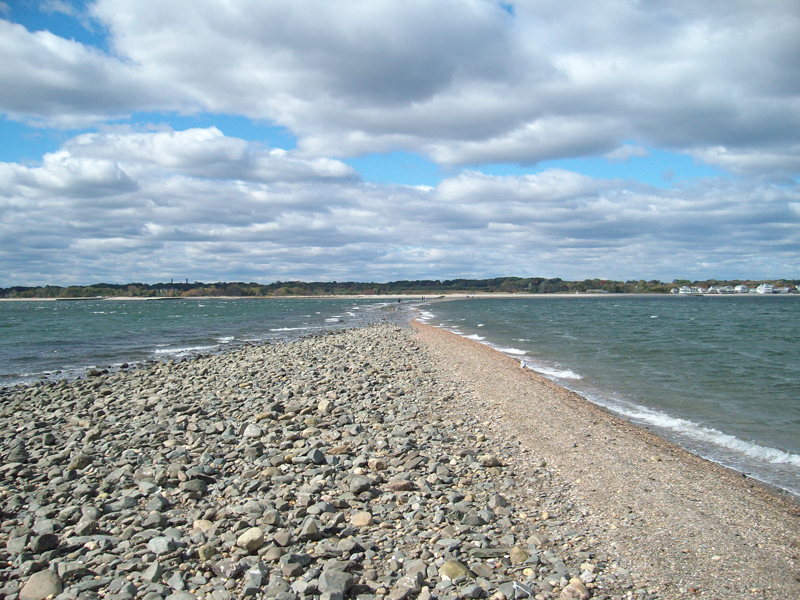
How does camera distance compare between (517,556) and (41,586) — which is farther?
(517,556)

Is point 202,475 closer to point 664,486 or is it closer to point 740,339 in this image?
point 664,486

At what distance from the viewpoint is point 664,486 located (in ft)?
24.8

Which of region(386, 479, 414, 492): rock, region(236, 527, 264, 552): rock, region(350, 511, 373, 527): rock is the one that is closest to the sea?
region(386, 479, 414, 492): rock

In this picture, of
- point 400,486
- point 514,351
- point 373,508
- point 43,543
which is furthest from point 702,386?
point 43,543

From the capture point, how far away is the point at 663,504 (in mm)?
6855

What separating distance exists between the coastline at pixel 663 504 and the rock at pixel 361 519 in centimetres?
278

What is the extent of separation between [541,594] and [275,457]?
492 centimetres

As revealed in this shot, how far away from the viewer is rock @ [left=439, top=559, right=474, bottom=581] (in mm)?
4848

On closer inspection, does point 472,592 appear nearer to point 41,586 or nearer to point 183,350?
point 41,586

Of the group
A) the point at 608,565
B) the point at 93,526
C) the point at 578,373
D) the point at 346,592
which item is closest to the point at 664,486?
the point at 608,565

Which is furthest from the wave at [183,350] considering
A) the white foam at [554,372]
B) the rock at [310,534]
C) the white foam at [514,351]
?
the rock at [310,534]

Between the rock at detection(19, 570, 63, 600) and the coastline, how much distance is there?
5.97 metres

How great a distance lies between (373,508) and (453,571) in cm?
171

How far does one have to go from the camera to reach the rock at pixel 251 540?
5398mm
